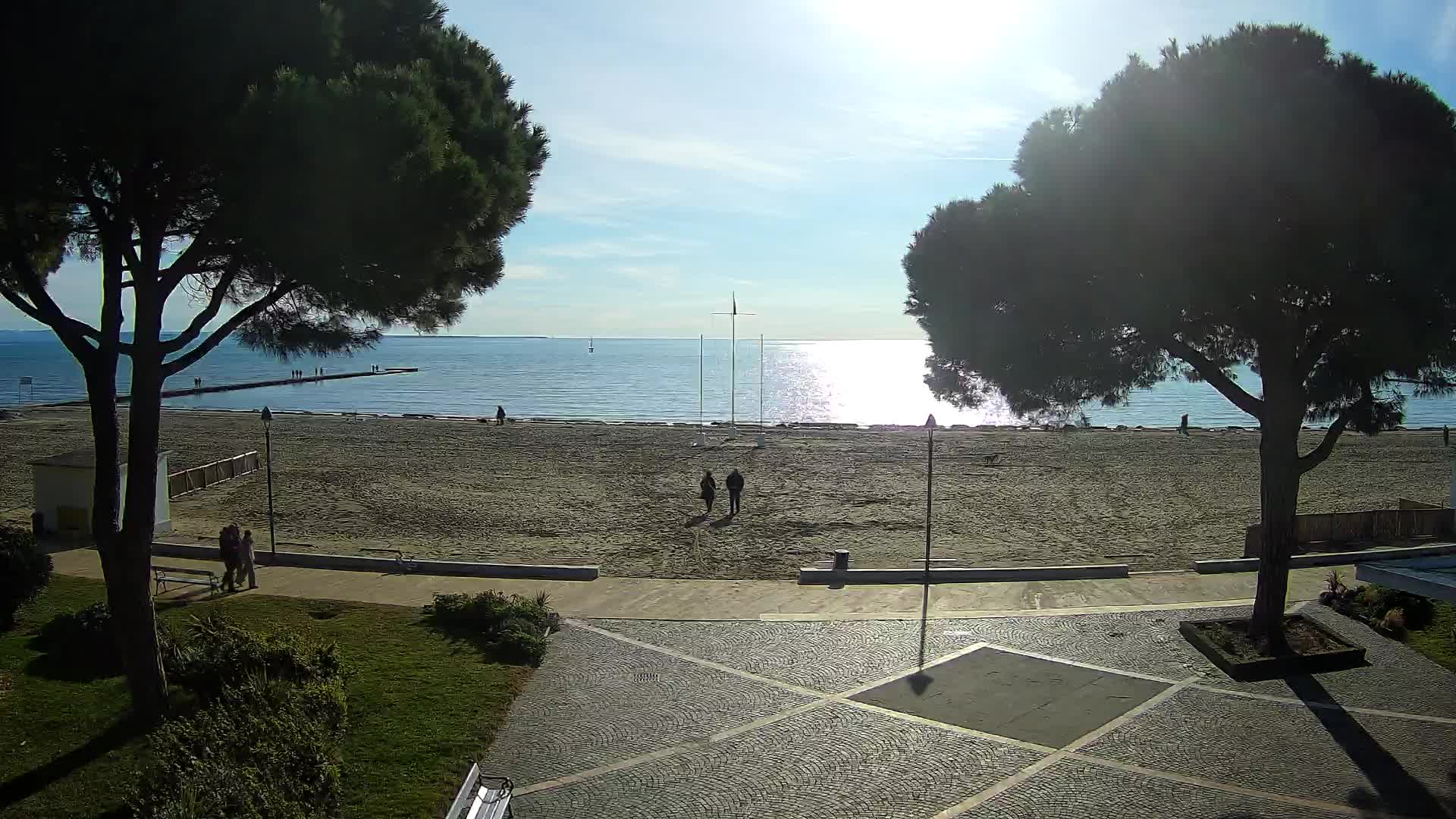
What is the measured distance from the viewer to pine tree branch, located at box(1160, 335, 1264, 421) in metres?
12.0

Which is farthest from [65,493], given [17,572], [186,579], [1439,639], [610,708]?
[1439,639]

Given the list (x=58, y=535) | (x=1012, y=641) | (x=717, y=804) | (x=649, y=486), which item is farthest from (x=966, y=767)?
(x=649, y=486)

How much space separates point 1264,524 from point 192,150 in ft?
43.6

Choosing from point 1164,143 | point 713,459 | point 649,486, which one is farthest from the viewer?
point 713,459

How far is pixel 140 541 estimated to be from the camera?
9039mm

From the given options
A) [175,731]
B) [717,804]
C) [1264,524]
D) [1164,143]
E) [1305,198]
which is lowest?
[717,804]

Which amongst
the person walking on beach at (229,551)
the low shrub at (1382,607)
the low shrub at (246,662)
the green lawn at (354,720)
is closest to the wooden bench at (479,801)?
the green lawn at (354,720)

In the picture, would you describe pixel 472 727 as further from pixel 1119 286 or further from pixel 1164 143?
pixel 1164 143

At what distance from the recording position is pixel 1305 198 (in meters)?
10.3

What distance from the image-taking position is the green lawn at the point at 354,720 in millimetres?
7770

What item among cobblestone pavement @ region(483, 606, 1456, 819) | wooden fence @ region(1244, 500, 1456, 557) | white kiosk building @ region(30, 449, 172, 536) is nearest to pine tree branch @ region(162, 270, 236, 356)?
cobblestone pavement @ region(483, 606, 1456, 819)

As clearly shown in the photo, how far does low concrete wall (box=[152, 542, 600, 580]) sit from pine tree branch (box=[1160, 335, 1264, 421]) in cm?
1012

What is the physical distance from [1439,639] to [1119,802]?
7590 mm

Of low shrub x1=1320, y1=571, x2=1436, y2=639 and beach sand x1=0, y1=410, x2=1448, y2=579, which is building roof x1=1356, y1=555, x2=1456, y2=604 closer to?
low shrub x1=1320, y1=571, x2=1436, y2=639
